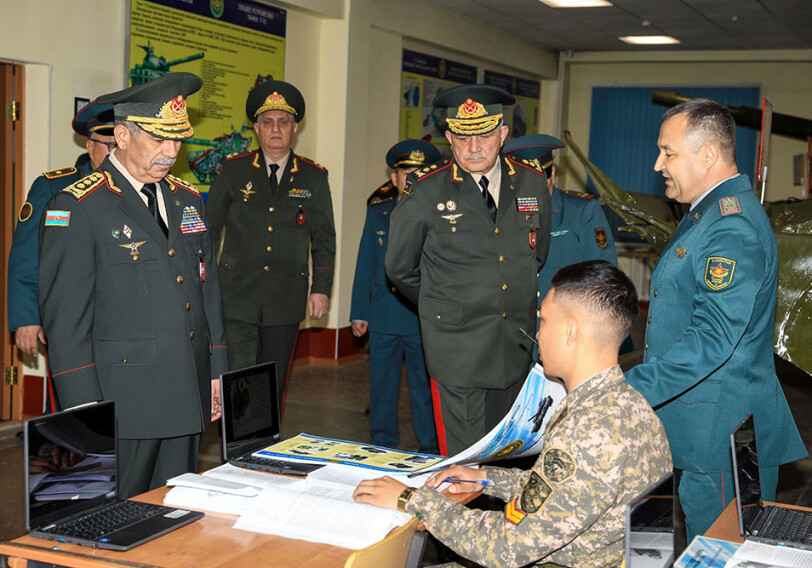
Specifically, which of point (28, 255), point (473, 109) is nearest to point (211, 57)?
point (28, 255)

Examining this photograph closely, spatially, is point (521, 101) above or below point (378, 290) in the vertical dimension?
above

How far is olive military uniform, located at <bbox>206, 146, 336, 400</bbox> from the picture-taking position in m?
4.77

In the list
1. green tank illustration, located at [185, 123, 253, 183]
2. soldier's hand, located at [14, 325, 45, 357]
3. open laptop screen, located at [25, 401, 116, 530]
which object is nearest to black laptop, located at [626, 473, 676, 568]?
open laptop screen, located at [25, 401, 116, 530]

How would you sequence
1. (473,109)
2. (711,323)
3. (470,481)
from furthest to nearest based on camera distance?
(473,109)
(711,323)
(470,481)

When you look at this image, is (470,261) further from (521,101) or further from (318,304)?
(521,101)

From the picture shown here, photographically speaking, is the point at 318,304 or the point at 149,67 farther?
the point at 149,67

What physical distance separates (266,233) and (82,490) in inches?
112

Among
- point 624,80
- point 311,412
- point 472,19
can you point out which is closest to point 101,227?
point 311,412

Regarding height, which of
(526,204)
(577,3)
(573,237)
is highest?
(577,3)

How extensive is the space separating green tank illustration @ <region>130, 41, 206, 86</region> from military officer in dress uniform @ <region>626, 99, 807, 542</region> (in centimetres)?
384

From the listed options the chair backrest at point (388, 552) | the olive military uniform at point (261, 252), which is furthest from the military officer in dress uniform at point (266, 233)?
the chair backrest at point (388, 552)

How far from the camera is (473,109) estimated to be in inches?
140

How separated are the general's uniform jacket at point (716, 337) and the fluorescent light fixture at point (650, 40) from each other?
8.33 metres

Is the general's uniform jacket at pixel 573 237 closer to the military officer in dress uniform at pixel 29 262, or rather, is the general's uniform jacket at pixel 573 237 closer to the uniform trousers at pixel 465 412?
the uniform trousers at pixel 465 412
